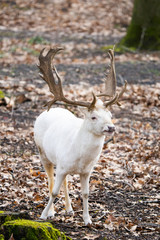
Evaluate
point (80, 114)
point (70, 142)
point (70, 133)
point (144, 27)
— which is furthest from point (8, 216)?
point (144, 27)

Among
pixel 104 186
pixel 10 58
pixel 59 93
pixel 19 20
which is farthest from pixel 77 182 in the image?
pixel 19 20

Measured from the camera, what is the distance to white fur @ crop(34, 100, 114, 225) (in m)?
4.88

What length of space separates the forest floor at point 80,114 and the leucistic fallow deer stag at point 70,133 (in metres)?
0.53

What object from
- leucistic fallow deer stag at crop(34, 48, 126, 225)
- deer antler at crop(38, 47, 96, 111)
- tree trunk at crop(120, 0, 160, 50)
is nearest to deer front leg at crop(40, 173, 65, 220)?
leucistic fallow deer stag at crop(34, 48, 126, 225)

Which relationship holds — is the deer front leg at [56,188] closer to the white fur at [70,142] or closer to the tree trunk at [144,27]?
the white fur at [70,142]

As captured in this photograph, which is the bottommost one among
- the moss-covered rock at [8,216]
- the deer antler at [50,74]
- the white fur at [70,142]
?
the moss-covered rock at [8,216]

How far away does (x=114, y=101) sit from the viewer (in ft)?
16.4

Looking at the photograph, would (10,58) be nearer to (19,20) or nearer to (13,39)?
(13,39)

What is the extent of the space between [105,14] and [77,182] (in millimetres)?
15863

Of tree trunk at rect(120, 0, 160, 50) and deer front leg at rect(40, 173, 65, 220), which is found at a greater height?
tree trunk at rect(120, 0, 160, 50)

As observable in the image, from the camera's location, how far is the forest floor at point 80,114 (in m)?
5.78

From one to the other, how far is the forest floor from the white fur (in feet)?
1.76

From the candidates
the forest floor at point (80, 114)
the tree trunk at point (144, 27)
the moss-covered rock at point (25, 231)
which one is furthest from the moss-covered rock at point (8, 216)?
the tree trunk at point (144, 27)

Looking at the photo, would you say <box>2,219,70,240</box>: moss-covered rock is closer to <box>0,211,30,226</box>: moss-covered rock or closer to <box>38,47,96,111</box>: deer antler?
<box>0,211,30,226</box>: moss-covered rock
